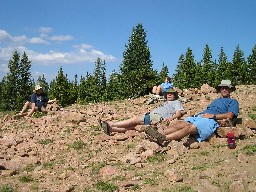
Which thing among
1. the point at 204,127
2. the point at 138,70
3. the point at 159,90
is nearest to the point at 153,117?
the point at 204,127

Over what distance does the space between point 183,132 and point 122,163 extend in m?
1.66

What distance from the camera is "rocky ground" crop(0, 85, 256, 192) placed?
563 centimetres

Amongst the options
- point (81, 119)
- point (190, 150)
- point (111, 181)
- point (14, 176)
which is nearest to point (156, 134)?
point (190, 150)

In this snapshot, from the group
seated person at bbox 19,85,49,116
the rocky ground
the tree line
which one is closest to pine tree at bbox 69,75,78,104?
the tree line

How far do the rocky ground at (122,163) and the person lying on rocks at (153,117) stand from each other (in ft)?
0.77

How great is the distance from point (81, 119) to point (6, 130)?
10.6 feet

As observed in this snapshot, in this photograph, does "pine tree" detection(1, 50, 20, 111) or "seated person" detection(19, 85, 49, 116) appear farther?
"pine tree" detection(1, 50, 20, 111)

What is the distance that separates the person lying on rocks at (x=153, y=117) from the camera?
352 inches

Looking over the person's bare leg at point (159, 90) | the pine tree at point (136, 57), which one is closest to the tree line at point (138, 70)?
the pine tree at point (136, 57)

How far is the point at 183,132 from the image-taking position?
24.6 ft

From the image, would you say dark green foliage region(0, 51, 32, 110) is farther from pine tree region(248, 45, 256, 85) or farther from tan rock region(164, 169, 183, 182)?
tan rock region(164, 169, 183, 182)

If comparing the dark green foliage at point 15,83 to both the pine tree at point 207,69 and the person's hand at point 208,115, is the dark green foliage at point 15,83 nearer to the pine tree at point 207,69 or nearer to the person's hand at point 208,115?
the pine tree at point 207,69

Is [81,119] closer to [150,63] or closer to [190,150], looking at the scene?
[190,150]

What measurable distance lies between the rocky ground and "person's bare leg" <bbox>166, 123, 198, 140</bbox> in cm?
17
